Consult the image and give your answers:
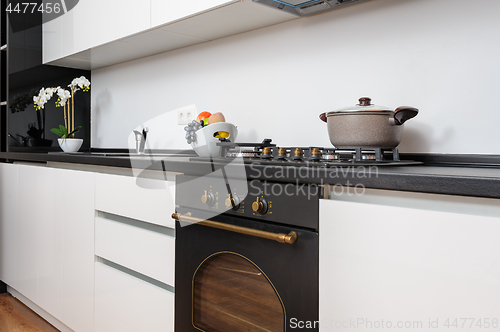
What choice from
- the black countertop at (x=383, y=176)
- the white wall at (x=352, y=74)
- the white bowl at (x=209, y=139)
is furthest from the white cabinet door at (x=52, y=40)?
the black countertop at (x=383, y=176)

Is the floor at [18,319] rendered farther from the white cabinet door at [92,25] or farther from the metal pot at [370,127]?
the metal pot at [370,127]

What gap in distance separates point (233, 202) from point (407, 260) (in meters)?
0.48

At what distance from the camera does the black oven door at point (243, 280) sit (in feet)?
3.15

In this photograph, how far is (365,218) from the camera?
2.79 feet

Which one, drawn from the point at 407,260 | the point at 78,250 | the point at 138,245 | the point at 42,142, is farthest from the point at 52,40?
the point at 407,260

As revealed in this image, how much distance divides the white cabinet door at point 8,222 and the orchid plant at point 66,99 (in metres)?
0.38

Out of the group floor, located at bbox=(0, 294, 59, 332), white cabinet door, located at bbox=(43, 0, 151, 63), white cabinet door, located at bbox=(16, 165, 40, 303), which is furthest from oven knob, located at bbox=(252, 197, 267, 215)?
floor, located at bbox=(0, 294, 59, 332)

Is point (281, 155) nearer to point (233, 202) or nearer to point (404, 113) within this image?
point (233, 202)

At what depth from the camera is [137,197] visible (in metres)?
1.44

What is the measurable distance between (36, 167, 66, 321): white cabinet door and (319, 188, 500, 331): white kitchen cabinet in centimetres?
145

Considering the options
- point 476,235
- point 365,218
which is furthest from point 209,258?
point 476,235

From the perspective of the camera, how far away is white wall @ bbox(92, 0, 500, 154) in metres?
1.23

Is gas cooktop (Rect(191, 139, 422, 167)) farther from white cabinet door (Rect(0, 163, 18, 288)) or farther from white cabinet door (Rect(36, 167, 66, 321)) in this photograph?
white cabinet door (Rect(0, 163, 18, 288))

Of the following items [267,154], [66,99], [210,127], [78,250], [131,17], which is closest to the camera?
[267,154]
